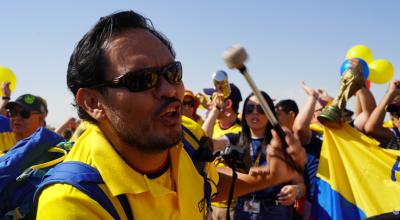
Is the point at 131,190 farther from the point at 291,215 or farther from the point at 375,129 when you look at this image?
the point at 375,129

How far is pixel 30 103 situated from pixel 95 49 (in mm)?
3492

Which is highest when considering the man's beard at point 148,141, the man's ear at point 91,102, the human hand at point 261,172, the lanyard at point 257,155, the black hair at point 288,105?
the man's ear at point 91,102

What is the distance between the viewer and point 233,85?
596cm

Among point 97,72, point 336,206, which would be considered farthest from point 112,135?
point 336,206

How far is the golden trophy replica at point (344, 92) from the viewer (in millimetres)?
3650

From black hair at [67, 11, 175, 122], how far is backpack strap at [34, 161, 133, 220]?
14.1 inches

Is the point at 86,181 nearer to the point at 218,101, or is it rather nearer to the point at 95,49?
the point at 95,49

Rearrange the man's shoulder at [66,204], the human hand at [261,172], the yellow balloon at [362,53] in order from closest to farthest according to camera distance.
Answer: the man's shoulder at [66,204]
the human hand at [261,172]
the yellow balloon at [362,53]

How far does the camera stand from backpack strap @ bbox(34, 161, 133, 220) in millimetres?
1426

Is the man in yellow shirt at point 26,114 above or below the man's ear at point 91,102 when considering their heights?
below

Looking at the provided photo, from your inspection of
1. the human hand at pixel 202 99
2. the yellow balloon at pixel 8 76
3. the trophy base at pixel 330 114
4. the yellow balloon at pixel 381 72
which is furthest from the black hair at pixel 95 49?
the yellow balloon at pixel 8 76

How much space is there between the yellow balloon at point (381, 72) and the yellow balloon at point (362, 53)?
0.26m

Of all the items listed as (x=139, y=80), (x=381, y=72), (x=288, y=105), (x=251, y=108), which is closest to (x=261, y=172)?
(x=139, y=80)

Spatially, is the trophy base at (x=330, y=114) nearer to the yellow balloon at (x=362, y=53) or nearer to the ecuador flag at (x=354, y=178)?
the ecuador flag at (x=354, y=178)
